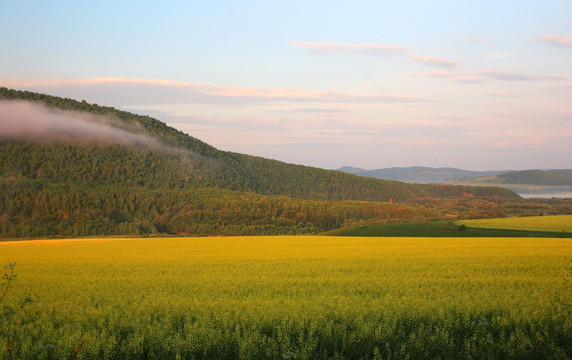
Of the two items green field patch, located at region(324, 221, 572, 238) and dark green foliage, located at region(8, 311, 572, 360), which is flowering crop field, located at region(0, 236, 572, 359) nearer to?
dark green foliage, located at region(8, 311, 572, 360)

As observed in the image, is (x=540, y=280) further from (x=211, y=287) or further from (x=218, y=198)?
(x=218, y=198)

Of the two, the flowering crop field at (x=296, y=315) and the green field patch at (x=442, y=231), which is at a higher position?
the flowering crop field at (x=296, y=315)

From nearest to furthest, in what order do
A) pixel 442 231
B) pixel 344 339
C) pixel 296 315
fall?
pixel 344 339, pixel 296 315, pixel 442 231

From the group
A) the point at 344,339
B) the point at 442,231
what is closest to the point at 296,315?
the point at 344,339

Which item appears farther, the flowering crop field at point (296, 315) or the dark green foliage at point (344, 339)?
the flowering crop field at point (296, 315)

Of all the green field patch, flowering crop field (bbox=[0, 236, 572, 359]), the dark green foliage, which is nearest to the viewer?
the dark green foliage

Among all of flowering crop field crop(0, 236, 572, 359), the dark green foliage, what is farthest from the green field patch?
the dark green foliage

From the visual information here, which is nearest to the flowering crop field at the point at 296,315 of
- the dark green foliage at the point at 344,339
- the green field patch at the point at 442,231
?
the dark green foliage at the point at 344,339

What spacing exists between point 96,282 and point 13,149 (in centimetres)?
19480

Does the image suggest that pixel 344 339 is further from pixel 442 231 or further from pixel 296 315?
pixel 442 231

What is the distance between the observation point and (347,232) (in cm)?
8800

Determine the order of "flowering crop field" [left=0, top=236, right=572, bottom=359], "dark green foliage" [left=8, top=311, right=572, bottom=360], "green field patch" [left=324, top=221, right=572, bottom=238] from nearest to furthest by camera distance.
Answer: "dark green foliage" [left=8, top=311, right=572, bottom=360] → "flowering crop field" [left=0, top=236, right=572, bottom=359] → "green field patch" [left=324, top=221, right=572, bottom=238]

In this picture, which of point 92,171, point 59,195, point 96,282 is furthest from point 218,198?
point 96,282

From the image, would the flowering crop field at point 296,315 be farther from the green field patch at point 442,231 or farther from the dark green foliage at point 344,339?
the green field patch at point 442,231
